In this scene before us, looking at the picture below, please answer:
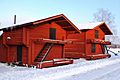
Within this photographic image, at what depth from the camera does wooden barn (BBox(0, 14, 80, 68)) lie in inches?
644

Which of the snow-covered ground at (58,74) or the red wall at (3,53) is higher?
the red wall at (3,53)

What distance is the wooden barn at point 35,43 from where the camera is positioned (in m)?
16.4

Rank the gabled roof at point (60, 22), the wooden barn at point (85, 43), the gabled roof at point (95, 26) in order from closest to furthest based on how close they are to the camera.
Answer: the gabled roof at point (60, 22)
the wooden barn at point (85, 43)
the gabled roof at point (95, 26)

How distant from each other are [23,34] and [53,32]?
3.80 m

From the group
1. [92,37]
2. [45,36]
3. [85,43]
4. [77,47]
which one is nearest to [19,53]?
[45,36]

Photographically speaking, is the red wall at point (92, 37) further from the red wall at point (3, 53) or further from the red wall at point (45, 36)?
the red wall at point (3, 53)

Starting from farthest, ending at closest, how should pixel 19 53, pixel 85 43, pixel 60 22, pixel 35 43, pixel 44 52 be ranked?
pixel 85 43
pixel 60 22
pixel 44 52
pixel 19 53
pixel 35 43

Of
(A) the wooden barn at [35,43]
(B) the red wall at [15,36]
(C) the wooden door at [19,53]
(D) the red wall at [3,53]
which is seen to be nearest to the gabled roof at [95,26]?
(A) the wooden barn at [35,43]

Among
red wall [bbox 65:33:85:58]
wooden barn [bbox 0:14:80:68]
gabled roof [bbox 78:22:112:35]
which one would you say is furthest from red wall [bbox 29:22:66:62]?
gabled roof [bbox 78:22:112:35]

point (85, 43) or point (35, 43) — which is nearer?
point (35, 43)

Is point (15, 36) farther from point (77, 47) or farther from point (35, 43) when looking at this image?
point (77, 47)

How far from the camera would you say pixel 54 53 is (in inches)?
745

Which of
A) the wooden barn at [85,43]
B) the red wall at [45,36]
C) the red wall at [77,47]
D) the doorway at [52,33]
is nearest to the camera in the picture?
the red wall at [45,36]

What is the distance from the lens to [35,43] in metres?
16.9
